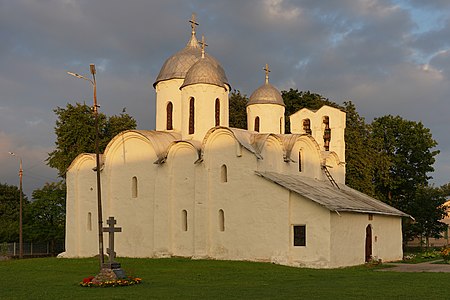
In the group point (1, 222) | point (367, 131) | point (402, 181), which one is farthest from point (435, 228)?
point (1, 222)

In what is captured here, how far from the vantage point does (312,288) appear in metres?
15.6

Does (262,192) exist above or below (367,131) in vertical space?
below

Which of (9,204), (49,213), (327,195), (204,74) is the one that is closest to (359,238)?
(327,195)

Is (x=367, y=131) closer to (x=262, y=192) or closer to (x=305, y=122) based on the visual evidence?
(x=305, y=122)

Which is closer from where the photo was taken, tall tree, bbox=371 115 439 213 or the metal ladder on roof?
the metal ladder on roof

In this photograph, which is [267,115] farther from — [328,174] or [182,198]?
[182,198]

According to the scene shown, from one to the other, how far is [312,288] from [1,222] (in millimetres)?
39748

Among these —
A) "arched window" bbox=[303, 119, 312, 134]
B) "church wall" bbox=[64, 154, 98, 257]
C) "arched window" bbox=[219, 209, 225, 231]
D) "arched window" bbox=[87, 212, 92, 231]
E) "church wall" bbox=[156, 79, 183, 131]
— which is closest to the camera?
"arched window" bbox=[219, 209, 225, 231]

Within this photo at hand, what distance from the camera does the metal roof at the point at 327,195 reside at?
2421 cm

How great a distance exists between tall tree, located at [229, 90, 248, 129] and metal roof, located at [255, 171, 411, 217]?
52.9 ft

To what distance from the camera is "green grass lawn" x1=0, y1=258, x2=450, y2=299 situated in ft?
47.3

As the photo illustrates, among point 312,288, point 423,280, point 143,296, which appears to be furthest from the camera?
point 423,280

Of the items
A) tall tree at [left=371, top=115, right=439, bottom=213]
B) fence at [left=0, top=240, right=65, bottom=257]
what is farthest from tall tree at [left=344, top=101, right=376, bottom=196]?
fence at [left=0, top=240, right=65, bottom=257]

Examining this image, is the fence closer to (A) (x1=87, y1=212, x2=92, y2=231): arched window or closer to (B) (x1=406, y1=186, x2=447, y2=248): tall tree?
(A) (x1=87, y1=212, x2=92, y2=231): arched window
